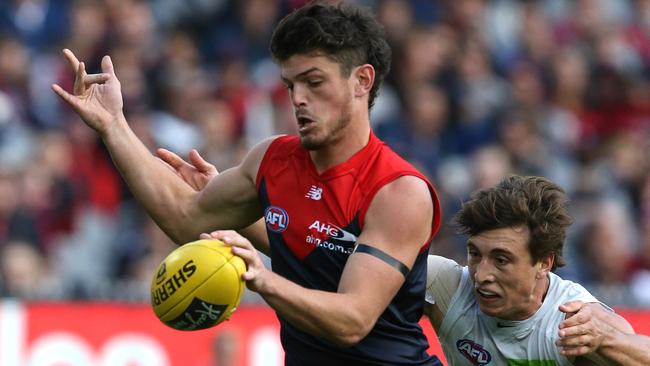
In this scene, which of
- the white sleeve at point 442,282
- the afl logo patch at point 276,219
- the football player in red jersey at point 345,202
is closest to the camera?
the football player in red jersey at point 345,202

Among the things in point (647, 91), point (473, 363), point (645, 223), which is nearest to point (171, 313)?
point (473, 363)

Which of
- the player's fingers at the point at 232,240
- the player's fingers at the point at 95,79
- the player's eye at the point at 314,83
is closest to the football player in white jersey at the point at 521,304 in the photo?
the player's fingers at the point at 95,79

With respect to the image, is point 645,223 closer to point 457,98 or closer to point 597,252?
point 597,252

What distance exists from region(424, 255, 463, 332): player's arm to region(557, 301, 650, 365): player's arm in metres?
0.71

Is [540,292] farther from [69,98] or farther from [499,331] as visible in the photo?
[69,98]

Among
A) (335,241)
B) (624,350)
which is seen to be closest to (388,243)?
(335,241)

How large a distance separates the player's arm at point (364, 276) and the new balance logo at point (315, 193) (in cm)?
26

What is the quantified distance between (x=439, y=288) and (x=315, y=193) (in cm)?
109

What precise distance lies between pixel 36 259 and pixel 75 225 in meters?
0.67

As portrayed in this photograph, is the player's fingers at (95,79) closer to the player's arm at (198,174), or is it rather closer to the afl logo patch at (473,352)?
the player's arm at (198,174)

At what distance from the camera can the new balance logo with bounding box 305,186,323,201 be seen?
19.2ft

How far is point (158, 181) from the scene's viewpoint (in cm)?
646

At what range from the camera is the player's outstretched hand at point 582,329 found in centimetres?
593

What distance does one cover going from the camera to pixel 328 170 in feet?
19.4
